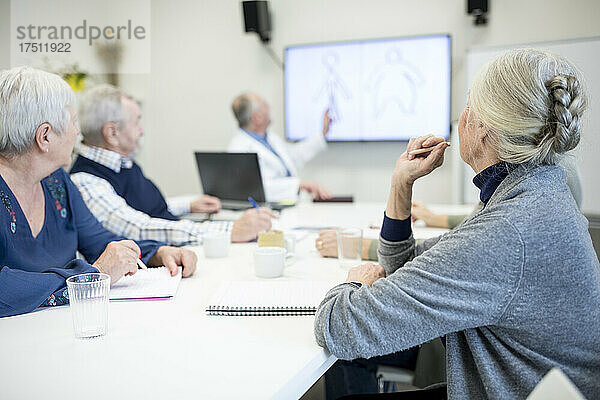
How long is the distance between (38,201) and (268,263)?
62 cm

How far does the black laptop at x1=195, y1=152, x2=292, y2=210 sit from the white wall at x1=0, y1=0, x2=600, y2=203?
158 centimetres

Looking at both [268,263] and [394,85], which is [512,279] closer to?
[268,263]

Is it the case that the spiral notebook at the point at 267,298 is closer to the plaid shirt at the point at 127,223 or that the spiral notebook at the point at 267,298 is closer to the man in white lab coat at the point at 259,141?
the plaid shirt at the point at 127,223

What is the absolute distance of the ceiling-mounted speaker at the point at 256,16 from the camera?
4.37 m

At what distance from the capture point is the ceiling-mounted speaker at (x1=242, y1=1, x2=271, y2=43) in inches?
172

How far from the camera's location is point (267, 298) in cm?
130

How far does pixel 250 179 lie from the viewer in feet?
8.98

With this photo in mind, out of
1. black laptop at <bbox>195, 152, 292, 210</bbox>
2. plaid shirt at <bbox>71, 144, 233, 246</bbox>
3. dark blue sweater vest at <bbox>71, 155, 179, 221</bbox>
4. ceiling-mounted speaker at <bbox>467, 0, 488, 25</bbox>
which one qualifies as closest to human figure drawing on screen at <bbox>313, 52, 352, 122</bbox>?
ceiling-mounted speaker at <bbox>467, 0, 488, 25</bbox>

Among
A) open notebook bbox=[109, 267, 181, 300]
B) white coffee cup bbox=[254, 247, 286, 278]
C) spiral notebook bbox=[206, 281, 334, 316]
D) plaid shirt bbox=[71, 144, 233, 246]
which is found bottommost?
spiral notebook bbox=[206, 281, 334, 316]

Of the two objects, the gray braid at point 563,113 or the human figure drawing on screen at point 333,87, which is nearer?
the gray braid at point 563,113

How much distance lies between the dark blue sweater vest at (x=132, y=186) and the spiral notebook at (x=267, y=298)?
925 mm

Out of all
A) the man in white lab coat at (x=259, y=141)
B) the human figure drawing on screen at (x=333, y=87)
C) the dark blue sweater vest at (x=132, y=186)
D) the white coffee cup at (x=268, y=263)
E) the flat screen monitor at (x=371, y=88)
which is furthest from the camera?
the human figure drawing on screen at (x=333, y=87)

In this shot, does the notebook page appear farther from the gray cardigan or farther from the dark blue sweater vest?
the dark blue sweater vest

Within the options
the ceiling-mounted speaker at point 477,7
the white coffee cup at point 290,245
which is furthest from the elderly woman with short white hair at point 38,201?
the ceiling-mounted speaker at point 477,7
